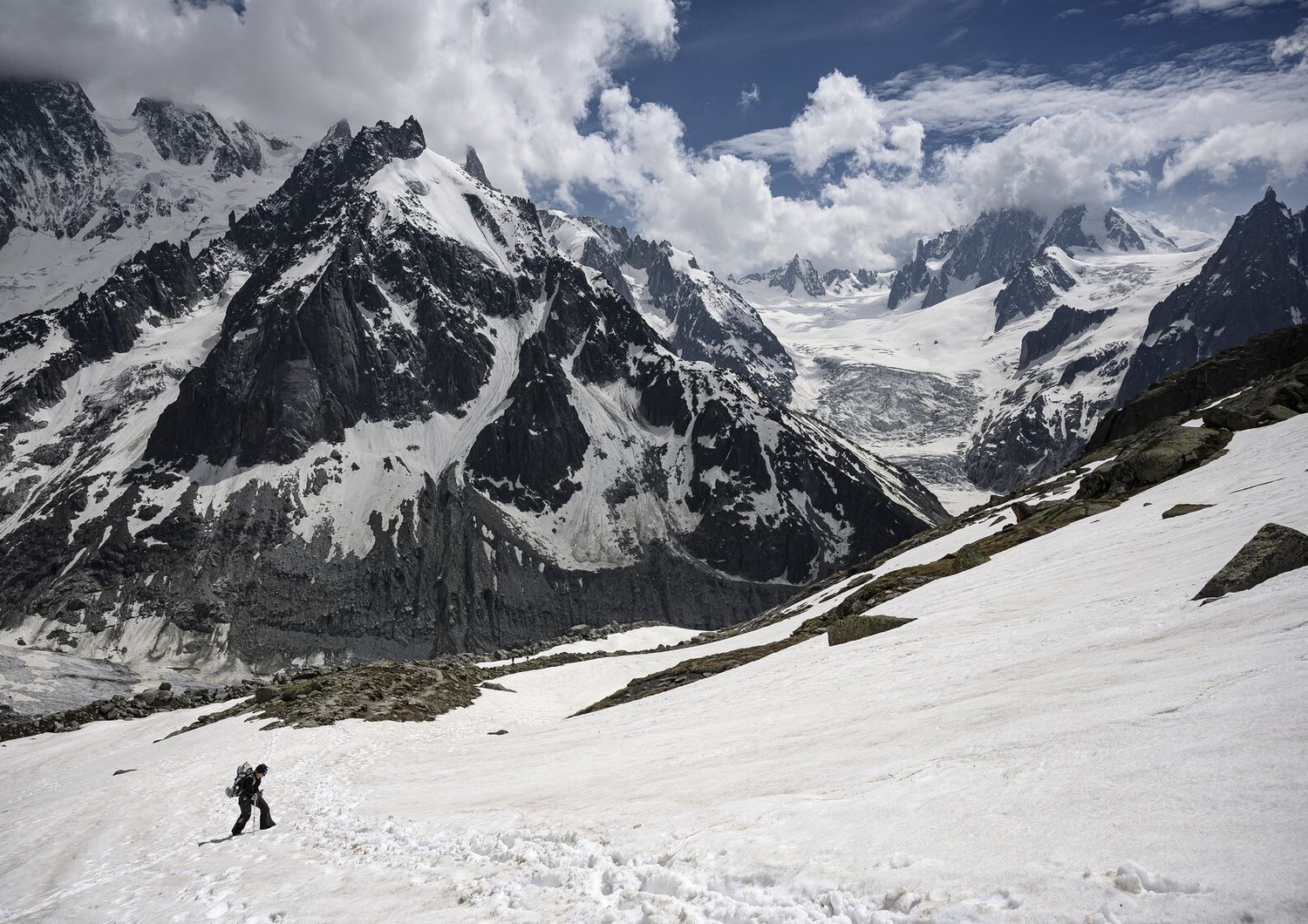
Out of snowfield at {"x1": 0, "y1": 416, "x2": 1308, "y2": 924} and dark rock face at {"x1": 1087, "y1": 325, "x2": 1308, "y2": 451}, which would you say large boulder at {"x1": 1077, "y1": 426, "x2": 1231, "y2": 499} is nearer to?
snowfield at {"x1": 0, "y1": 416, "x2": 1308, "y2": 924}

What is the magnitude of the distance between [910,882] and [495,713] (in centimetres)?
3076

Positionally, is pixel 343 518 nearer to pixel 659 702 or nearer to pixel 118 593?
pixel 118 593

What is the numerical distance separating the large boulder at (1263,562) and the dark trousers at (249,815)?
20.0m

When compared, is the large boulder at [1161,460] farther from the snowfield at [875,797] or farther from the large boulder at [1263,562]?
the large boulder at [1263,562]

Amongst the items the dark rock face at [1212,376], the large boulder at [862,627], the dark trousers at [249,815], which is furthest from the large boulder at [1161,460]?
the dark rock face at [1212,376]

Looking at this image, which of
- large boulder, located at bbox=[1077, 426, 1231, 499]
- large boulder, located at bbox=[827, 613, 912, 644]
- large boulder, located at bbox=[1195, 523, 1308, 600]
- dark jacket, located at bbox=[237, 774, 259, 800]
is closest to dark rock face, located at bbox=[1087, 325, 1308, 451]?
large boulder, located at bbox=[1077, 426, 1231, 499]

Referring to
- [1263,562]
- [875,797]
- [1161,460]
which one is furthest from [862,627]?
[1161,460]

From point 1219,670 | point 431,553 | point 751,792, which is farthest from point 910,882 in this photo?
point 431,553

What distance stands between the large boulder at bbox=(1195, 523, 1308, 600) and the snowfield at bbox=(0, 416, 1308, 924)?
427 mm

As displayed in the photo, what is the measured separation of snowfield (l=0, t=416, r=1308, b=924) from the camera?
558cm

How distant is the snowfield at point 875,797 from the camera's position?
18.3 ft

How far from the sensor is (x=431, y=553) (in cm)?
19088

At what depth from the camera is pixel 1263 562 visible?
12.0 m

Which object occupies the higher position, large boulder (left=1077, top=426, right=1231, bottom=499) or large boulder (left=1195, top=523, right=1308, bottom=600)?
large boulder (left=1077, top=426, right=1231, bottom=499)
